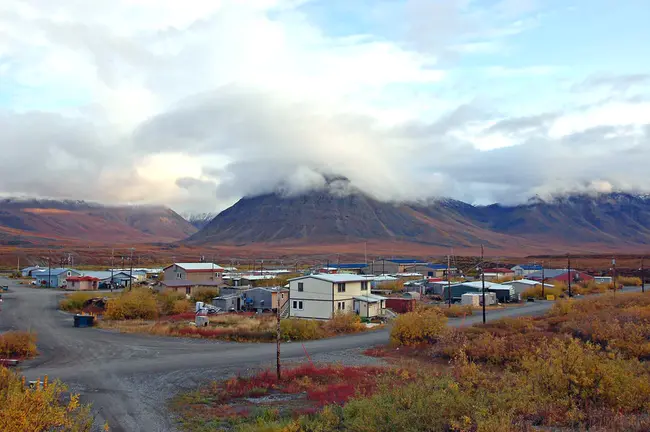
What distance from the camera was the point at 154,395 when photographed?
22.4 metres

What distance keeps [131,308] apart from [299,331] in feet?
63.8

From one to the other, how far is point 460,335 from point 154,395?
65.8 ft

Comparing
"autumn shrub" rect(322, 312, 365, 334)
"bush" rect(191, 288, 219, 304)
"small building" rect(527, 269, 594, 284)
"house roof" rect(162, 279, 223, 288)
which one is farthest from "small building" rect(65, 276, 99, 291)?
"small building" rect(527, 269, 594, 284)

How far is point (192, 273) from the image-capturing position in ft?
244

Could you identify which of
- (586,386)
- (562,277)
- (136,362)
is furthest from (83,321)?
(562,277)

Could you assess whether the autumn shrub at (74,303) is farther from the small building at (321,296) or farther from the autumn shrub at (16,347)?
the autumn shrub at (16,347)

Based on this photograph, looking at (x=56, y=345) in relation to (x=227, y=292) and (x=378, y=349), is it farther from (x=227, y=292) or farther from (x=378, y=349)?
(x=227, y=292)

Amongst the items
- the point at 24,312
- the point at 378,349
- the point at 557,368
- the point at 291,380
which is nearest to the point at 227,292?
the point at 24,312

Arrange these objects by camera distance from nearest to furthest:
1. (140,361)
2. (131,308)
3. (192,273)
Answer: (140,361)
(131,308)
(192,273)

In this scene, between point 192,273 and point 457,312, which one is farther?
point 192,273

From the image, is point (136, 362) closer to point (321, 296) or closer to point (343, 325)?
point (343, 325)

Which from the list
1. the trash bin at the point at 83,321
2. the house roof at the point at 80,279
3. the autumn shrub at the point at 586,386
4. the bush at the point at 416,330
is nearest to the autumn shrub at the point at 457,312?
the bush at the point at 416,330

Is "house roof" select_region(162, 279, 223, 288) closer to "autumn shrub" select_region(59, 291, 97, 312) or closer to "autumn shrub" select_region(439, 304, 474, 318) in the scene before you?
"autumn shrub" select_region(59, 291, 97, 312)

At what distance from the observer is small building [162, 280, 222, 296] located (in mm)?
67338
